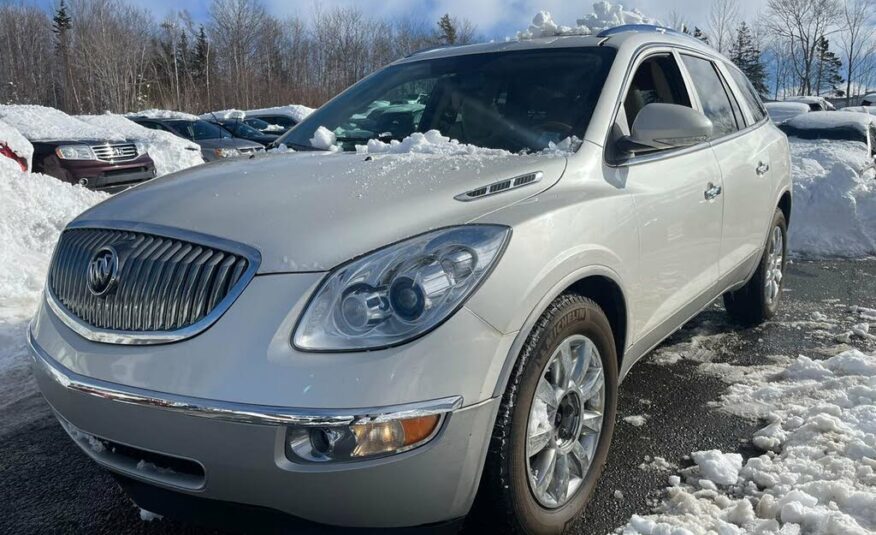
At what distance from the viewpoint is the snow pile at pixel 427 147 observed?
2748mm

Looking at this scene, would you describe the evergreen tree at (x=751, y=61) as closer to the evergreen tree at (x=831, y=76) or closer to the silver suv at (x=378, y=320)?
the evergreen tree at (x=831, y=76)

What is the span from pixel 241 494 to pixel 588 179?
61.9 inches

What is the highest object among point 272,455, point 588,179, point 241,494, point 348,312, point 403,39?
point 403,39

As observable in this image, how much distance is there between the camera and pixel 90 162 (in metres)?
8.77

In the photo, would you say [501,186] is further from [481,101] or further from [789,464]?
[789,464]

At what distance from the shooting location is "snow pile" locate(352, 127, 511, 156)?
275 cm

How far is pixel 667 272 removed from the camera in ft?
9.80

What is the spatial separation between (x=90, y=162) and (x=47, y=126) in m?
1.59

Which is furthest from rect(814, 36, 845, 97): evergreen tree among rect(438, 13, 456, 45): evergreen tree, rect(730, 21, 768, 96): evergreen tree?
rect(438, 13, 456, 45): evergreen tree

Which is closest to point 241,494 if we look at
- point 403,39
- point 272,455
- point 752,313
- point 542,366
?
point 272,455

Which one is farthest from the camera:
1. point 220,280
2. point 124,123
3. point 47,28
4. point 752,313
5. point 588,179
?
point 47,28

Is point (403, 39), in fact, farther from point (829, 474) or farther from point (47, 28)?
point (829, 474)

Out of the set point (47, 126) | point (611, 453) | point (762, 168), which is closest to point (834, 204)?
point (762, 168)

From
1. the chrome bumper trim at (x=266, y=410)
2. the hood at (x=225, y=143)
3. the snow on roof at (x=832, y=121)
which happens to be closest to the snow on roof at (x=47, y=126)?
the hood at (x=225, y=143)
